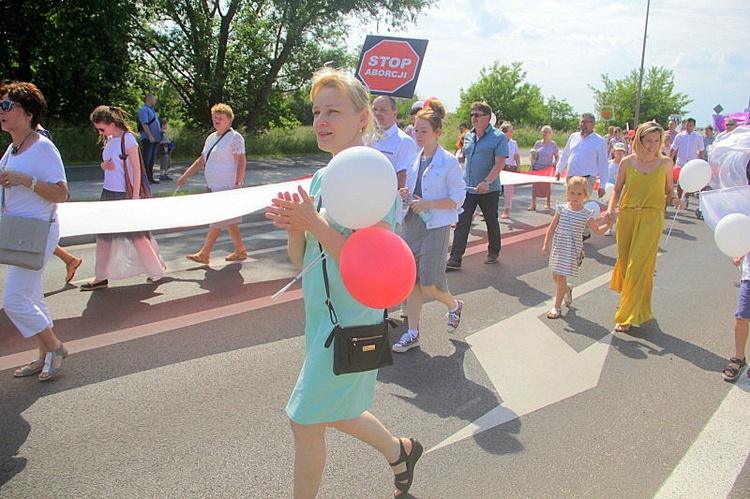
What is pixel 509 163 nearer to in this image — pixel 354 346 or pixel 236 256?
pixel 236 256

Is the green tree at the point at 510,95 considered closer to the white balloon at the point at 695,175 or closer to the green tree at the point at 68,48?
the green tree at the point at 68,48

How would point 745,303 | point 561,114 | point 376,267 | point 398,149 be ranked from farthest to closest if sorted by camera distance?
1. point 561,114
2. point 398,149
3. point 745,303
4. point 376,267

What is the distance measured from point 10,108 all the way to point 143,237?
256 centimetres

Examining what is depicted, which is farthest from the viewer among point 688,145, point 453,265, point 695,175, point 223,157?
point 688,145

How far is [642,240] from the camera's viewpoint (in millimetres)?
5680

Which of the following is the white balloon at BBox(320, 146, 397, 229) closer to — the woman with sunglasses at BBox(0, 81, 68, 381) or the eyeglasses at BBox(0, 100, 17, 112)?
the woman with sunglasses at BBox(0, 81, 68, 381)

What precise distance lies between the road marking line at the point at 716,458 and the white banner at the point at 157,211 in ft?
11.4

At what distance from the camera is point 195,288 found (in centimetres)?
650

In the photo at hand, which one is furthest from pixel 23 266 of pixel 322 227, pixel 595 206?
pixel 595 206

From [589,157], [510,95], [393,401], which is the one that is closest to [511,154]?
[589,157]

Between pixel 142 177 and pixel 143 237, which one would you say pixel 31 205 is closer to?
pixel 143 237

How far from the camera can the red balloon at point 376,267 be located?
2.13m

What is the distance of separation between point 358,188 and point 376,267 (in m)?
0.28

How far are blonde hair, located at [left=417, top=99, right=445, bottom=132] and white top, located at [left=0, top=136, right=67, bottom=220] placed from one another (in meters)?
2.67
